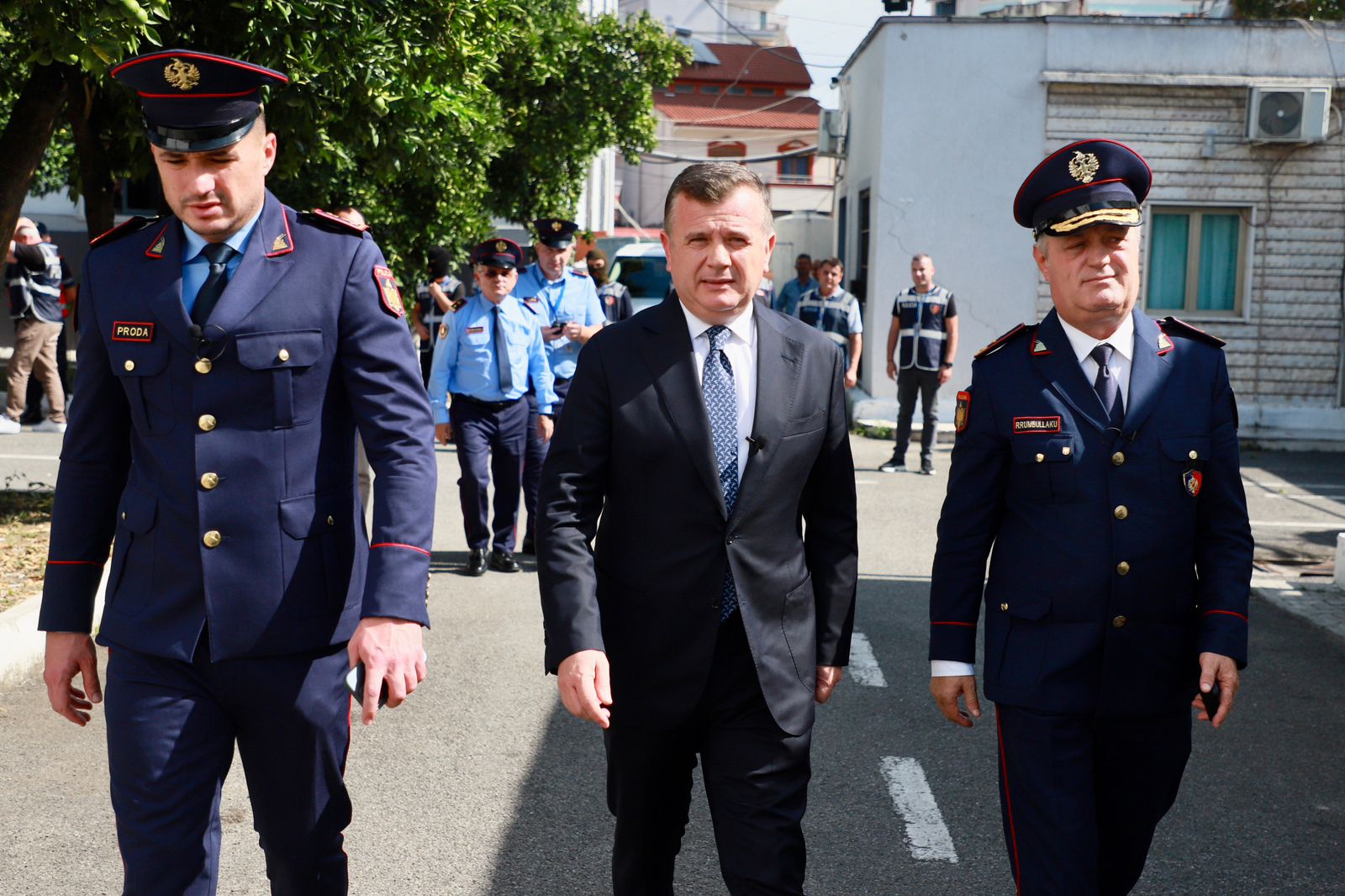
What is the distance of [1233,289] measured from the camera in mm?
17922

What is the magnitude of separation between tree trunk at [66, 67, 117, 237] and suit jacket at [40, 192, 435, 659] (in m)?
6.78

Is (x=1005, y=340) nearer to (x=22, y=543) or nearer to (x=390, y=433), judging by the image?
(x=390, y=433)

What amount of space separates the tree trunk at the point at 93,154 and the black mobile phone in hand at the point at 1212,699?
8004 millimetres

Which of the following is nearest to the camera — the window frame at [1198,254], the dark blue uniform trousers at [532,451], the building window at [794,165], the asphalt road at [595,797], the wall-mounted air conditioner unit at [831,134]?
the asphalt road at [595,797]

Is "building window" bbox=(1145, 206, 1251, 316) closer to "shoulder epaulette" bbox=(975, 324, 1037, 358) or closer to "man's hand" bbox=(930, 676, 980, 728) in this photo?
"shoulder epaulette" bbox=(975, 324, 1037, 358)

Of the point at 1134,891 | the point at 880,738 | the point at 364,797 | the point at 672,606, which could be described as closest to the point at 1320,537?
the point at 880,738

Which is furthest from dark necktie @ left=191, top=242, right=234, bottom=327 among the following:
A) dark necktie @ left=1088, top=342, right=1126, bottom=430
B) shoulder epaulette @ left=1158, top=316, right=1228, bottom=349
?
shoulder epaulette @ left=1158, top=316, right=1228, bottom=349

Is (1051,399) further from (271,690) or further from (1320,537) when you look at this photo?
(1320,537)

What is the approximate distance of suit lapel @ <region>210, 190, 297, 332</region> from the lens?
2969 millimetres

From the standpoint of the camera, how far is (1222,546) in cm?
327

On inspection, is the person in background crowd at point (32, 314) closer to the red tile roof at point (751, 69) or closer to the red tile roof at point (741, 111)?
the red tile roof at point (741, 111)

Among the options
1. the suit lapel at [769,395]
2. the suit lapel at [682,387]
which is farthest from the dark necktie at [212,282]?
the suit lapel at [769,395]

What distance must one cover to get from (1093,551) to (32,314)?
13.2 metres

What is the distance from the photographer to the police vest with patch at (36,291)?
14008 mm
